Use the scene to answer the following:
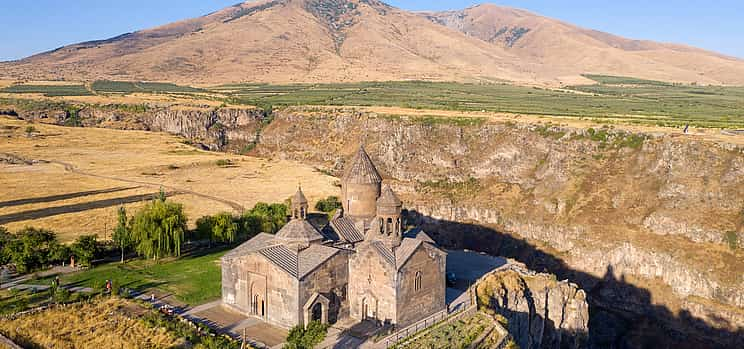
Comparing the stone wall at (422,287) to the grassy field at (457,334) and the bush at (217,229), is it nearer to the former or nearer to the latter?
the grassy field at (457,334)

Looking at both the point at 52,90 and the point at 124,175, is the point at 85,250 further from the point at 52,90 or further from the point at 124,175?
the point at 52,90

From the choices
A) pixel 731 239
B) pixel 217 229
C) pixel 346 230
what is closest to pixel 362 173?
→ pixel 346 230

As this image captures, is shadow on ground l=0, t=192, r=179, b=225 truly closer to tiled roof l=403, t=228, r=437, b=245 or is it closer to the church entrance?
the church entrance

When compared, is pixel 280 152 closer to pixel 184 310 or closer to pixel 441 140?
pixel 441 140

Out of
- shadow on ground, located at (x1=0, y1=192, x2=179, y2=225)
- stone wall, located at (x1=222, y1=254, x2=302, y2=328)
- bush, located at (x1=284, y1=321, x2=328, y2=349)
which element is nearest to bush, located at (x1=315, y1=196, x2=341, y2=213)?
shadow on ground, located at (x1=0, y1=192, x2=179, y2=225)

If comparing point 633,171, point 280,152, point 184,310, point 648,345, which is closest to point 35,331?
point 184,310

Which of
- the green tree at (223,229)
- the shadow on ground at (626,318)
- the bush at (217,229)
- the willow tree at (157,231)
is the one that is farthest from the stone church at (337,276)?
the shadow on ground at (626,318)
